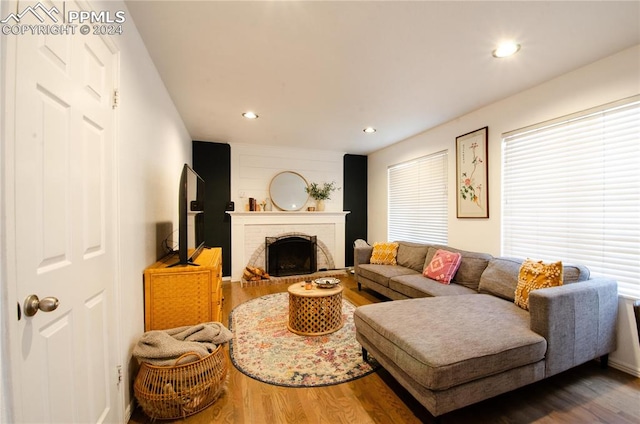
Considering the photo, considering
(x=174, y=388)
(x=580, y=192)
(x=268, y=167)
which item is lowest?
(x=174, y=388)

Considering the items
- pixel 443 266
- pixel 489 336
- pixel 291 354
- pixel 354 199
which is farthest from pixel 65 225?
pixel 354 199

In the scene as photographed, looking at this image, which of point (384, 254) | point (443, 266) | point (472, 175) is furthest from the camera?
point (384, 254)

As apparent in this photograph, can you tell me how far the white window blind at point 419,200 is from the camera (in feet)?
12.4

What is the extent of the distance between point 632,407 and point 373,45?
9.50 ft

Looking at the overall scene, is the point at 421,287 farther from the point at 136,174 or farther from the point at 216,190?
the point at 216,190

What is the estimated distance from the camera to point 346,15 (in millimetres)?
1626

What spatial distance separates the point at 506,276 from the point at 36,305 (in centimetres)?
307

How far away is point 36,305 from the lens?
0.85 metres

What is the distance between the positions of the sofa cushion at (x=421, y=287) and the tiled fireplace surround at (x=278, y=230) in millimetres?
2107

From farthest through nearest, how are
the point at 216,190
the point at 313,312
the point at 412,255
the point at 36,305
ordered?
the point at 216,190 < the point at 412,255 < the point at 313,312 < the point at 36,305

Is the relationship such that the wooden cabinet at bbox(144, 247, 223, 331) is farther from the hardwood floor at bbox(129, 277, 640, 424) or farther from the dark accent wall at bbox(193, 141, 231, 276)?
the dark accent wall at bbox(193, 141, 231, 276)

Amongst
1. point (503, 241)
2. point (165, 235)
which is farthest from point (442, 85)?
point (165, 235)

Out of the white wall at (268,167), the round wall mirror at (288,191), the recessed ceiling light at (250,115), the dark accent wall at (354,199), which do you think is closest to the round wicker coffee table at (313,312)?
the recessed ceiling light at (250,115)

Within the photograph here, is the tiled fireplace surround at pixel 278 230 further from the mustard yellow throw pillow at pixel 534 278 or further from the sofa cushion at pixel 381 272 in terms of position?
the mustard yellow throw pillow at pixel 534 278
